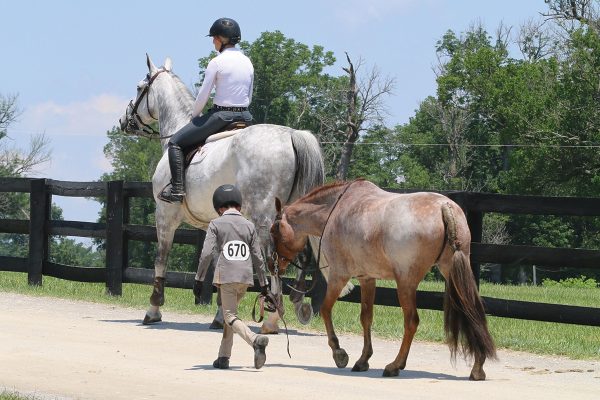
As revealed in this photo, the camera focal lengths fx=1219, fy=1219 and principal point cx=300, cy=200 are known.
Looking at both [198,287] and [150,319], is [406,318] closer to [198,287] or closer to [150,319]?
[198,287]

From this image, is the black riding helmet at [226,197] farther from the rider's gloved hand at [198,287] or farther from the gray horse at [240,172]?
the gray horse at [240,172]

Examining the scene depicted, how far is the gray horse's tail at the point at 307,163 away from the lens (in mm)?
12438

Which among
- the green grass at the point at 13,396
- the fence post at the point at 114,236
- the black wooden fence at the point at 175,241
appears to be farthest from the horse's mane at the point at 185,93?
the green grass at the point at 13,396

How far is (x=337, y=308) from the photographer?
15953 mm

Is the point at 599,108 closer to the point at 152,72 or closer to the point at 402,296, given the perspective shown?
the point at 152,72

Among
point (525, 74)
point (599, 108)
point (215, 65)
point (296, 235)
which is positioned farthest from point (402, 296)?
point (525, 74)

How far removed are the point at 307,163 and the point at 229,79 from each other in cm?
139

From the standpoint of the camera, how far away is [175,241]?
51.3 ft

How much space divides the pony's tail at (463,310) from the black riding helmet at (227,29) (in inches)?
182

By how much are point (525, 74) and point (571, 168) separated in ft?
38.1

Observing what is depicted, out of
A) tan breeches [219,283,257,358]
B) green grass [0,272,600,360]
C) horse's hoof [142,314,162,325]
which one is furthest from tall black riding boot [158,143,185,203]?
tan breeches [219,283,257,358]

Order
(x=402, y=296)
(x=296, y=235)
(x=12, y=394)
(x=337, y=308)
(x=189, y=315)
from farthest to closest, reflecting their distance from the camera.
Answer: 1. (x=337, y=308)
2. (x=189, y=315)
3. (x=296, y=235)
4. (x=402, y=296)
5. (x=12, y=394)

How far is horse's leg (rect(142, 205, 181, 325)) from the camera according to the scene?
45.4ft

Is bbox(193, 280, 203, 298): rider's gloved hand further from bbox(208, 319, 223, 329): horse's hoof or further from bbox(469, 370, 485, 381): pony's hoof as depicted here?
bbox(208, 319, 223, 329): horse's hoof
